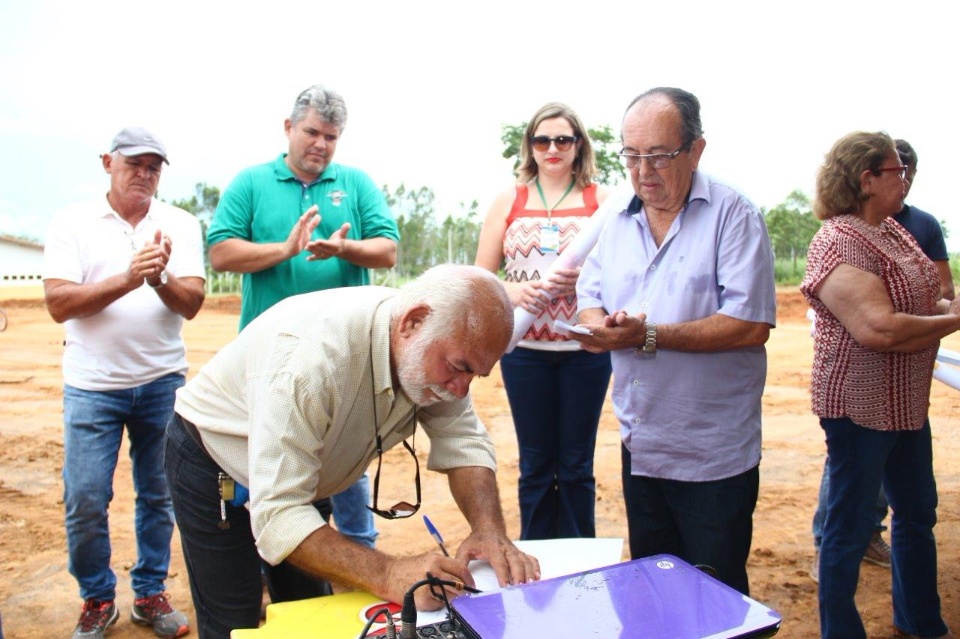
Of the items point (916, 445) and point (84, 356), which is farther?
point (84, 356)

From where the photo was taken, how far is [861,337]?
2.78 metres

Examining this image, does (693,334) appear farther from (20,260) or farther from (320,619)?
(20,260)

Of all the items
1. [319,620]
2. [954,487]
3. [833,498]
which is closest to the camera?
[319,620]

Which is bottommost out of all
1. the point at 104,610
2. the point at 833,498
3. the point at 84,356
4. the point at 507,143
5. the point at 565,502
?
the point at 104,610

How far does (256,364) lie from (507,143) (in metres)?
16.8

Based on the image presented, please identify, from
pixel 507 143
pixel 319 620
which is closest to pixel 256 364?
pixel 319 620

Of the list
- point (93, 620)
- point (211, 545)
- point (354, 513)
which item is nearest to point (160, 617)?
point (93, 620)

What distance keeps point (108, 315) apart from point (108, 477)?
0.70 m

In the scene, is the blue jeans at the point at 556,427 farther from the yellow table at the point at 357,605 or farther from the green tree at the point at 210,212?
the green tree at the point at 210,212

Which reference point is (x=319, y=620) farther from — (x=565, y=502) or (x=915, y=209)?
(x=915, y=209)

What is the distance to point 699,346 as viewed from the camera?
251 cm

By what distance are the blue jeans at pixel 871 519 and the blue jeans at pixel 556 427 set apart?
0.97 m

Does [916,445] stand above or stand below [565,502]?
above

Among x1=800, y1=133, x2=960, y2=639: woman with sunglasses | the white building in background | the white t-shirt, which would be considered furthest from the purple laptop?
the white building in background
